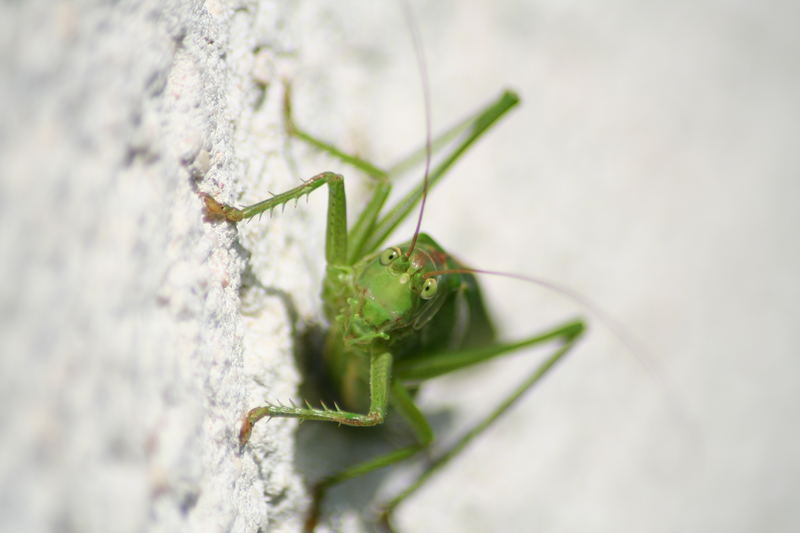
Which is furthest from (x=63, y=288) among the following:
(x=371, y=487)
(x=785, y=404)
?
(x=785, y=404)

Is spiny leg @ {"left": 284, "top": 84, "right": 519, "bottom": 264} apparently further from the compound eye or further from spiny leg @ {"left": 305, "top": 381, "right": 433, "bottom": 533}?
spiny leg @ {"left": 305, "top": 381, "right": 433, "bottom": 533}

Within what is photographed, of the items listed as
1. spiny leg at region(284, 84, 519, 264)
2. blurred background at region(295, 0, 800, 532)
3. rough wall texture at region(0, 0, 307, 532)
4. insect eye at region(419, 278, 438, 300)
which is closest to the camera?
rough wall texture at region(0, 0, 307, 532)

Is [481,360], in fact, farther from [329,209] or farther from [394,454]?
[329,209]

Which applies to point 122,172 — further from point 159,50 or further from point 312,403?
point 312,403

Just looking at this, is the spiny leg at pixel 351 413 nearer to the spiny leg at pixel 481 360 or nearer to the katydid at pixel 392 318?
the katydid at pixel 392 318

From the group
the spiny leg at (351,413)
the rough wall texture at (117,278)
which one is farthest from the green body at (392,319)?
the rough wall texture at (117,278)

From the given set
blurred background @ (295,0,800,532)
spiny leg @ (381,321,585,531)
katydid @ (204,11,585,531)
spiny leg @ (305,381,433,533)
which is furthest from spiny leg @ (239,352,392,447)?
blurred background @ (295,0,800,532)

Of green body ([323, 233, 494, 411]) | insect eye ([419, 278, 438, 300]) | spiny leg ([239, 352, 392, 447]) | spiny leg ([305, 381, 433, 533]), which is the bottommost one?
spiny leg ([305, 381, 433, 533])
